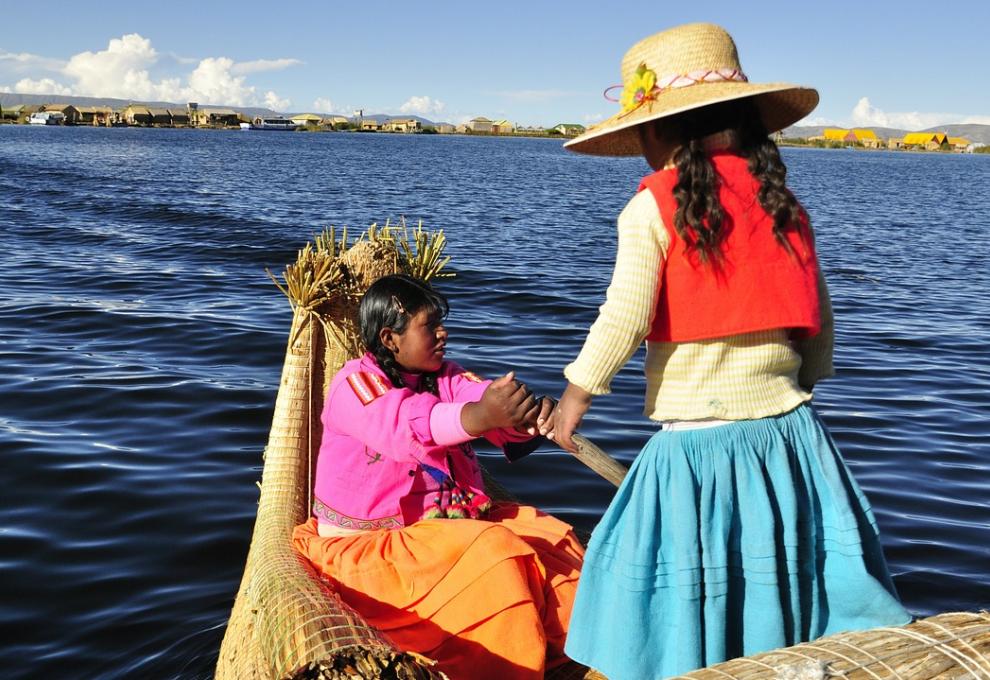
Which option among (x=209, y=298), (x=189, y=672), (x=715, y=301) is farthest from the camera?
(x=209, y=298)

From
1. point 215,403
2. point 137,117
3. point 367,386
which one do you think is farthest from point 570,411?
point 137,117

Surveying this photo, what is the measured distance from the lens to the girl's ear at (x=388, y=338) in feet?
10.8

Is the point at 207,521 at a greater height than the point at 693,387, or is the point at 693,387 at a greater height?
the point at 693,387

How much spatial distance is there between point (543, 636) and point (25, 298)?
9.78m

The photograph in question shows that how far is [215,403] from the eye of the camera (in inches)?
293

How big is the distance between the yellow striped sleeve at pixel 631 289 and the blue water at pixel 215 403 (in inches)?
110

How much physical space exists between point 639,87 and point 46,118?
13017cm

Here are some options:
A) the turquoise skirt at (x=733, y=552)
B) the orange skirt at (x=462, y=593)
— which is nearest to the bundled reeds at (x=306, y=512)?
the orange skirt at (x=462, y=593)

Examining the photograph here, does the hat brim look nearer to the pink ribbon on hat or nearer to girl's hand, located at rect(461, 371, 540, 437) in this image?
the pink ribbon on hat

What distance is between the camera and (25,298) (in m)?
11.0

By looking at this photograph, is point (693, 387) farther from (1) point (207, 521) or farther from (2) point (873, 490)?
(2) point (873, 490)

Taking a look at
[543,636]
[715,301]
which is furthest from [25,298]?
[715,301]

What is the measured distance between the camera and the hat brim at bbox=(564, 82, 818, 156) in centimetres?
221

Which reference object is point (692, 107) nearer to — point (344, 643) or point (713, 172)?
point (713, 172)
